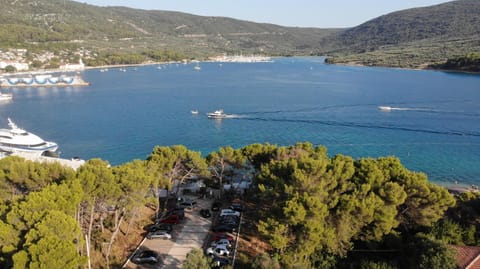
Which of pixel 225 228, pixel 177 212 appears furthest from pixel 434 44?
pixel 225 228

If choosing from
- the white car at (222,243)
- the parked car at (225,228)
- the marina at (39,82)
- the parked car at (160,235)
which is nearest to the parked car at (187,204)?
the parked car at (225,228)

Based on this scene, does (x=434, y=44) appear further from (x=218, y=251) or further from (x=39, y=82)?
(x=218, y=251)

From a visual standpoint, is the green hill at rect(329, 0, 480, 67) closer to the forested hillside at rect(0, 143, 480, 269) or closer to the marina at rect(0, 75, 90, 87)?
the marina at rect(0, 75, 90, 87)

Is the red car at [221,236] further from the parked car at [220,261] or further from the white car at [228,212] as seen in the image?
the white car at [228,212]


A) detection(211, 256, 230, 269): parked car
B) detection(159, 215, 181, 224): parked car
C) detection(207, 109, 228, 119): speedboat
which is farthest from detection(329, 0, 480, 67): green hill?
detection(211, 256, 230, 269): parked car

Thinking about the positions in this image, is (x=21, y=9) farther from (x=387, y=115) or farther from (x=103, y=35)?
(x=387, y=115)

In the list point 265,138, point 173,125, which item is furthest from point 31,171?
point 173,125

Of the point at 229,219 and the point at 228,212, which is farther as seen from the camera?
the point at 228,212
